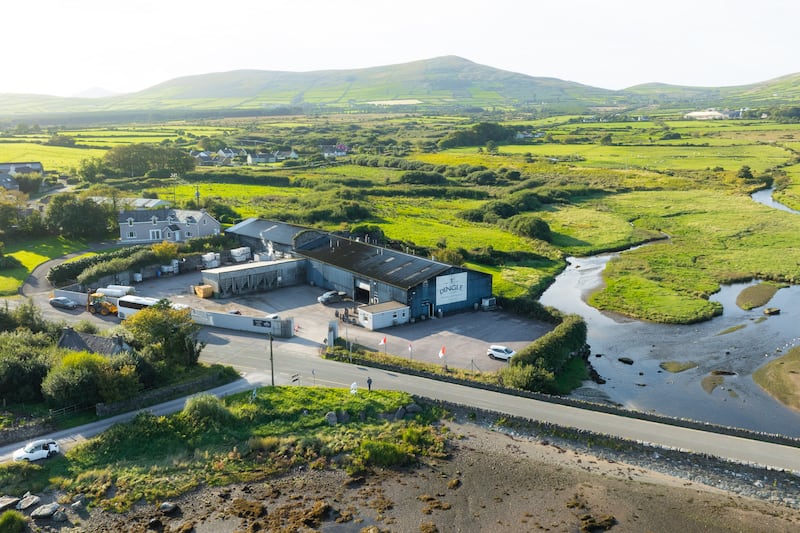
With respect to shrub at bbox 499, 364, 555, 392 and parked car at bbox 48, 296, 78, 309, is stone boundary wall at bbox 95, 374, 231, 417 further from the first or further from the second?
parked car at bbox 48, 296, 78, 309

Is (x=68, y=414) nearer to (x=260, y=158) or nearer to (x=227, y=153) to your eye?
(x=260, y=158)

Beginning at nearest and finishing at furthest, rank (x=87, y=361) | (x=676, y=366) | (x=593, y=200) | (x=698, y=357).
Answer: (x=87, y=361)
(x=676, y=366)
(x=698, y=357)
(x=593, y=200)

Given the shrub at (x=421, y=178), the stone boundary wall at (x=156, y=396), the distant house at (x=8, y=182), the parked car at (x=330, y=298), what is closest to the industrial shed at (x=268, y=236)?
the parked car at (x=330, y=298)

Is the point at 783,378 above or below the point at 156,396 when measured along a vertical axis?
below

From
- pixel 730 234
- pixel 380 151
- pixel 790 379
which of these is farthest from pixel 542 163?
pixel 790 379

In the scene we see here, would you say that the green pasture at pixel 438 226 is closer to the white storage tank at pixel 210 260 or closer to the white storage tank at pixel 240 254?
the white storage tank at pixel 240 254

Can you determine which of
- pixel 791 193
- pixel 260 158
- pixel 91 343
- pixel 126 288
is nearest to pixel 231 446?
pixel 91 343

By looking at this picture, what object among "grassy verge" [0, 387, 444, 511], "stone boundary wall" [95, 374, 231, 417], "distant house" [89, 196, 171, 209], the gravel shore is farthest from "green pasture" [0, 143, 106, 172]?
the gravel shore
